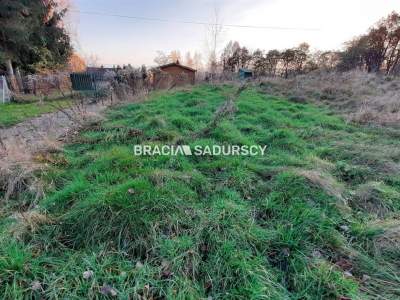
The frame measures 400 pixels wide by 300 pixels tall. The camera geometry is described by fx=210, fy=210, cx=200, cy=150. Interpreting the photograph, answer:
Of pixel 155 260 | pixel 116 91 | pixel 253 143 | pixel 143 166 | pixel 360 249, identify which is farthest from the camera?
pixel 116 91

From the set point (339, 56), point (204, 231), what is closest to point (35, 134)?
point (204, 231)

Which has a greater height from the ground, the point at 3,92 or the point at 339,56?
the point at 339,56

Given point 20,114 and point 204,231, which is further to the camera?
point 20,114

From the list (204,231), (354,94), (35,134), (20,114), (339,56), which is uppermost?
(339,56)

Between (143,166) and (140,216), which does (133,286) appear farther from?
(143,166)

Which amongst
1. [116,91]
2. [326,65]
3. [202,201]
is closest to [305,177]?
[202,201]

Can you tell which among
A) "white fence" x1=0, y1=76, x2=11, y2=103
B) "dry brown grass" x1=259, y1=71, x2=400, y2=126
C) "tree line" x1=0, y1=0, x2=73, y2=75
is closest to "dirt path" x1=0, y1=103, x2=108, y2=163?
"white fence" x1=0, y1=76, x2=11, y2=103

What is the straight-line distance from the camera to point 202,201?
231cm

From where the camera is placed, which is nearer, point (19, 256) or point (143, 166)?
point (19, 256)

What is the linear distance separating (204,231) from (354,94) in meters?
10.2

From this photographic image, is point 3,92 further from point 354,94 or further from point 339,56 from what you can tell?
point 339,56

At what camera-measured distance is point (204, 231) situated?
1.84 meters

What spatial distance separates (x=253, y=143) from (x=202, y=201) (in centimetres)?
200

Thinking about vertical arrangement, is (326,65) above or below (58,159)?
above
